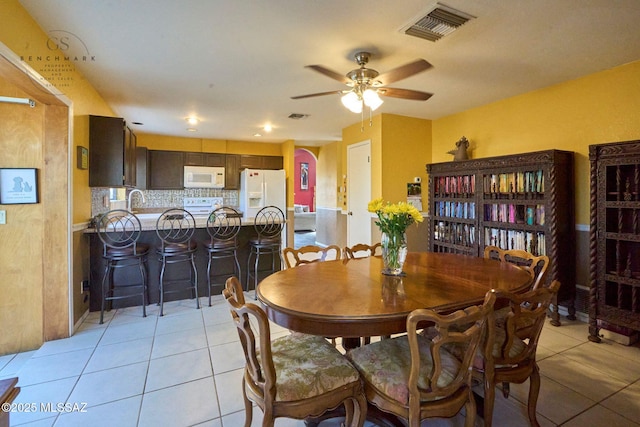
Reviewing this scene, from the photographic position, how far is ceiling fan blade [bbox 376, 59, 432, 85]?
2014 millimetres

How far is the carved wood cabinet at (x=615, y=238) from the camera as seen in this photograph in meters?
2.45

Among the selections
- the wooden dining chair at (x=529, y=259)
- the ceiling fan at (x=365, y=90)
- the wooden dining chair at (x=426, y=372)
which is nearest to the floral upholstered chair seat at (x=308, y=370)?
the wooden dining chair at (x=426, y=372)

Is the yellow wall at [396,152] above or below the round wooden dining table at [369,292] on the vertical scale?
above

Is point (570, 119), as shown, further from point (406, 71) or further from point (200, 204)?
point (200, 204)

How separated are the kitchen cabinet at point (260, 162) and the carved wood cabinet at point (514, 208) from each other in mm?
3623

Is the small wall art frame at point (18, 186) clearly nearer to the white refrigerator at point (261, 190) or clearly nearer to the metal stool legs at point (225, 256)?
the metal stool legs at point (225, 256)

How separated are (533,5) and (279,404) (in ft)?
8.60

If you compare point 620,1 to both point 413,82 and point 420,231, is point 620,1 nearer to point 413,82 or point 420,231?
point 413,82

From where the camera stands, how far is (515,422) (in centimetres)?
166

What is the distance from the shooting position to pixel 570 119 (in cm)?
311

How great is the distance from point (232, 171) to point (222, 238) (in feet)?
9.81

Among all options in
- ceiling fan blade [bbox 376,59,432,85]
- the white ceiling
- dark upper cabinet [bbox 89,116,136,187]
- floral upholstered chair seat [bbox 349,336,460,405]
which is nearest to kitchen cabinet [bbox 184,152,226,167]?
the white ceiling

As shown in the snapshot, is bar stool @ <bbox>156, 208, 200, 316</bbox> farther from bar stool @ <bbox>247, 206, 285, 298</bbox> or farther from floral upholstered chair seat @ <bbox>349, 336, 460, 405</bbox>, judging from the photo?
floral upholstered chair seat @ <bbox>349, 336, 460, 405</bbox>

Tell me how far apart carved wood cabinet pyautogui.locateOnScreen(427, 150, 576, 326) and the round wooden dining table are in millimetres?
1294
